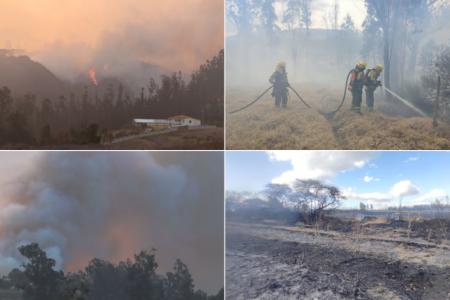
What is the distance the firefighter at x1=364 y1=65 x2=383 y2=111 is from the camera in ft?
17.9

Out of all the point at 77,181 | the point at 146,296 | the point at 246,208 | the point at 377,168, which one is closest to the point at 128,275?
the point at 146,296

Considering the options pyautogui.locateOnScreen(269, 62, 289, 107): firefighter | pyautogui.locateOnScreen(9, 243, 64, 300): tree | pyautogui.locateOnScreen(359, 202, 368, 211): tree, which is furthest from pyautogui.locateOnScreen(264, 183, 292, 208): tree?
pyautogui.locateOnScreen(9, 243, 64, 300): tree

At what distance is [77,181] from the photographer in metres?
5.29

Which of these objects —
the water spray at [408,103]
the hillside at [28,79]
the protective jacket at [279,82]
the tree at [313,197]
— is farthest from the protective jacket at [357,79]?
the hillside at [28,79]

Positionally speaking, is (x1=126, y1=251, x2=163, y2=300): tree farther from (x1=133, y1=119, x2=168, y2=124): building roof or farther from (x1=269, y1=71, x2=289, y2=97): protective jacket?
(x1=269, y1=71, x2=289, y2=97): protective jacket

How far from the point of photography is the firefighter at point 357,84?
5445 mm

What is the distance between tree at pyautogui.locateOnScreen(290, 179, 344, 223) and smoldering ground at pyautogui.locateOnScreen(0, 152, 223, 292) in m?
0.98

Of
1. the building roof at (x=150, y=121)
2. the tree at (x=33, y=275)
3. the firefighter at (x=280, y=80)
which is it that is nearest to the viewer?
the tree at (x=33, y=275)

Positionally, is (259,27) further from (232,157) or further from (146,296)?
(146,296)

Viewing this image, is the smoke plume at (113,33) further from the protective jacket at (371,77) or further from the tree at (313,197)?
the tree at (313,197)

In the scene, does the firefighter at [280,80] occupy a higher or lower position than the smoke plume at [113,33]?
lower

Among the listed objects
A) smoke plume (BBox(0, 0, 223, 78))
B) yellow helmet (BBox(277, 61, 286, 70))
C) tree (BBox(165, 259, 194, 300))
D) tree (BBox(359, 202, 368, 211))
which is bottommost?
tree (BBox(165, 259, 194, 300))

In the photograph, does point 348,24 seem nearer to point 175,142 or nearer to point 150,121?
point 175,142

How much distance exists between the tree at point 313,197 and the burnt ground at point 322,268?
0.29m
